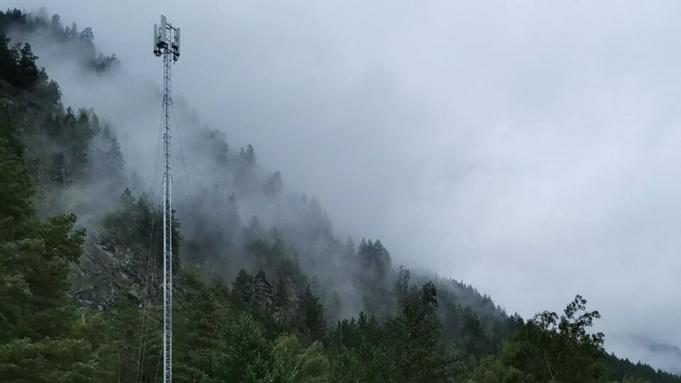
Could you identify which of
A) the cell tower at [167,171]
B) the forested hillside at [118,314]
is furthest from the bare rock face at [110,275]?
the cell tower at [167,171]

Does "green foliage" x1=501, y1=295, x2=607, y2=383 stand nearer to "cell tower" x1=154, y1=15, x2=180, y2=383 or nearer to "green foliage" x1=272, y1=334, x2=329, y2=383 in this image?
"green foliage" x1=272, y1=334, x2=329, y2=383

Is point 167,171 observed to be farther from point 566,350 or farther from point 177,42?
point 566,350

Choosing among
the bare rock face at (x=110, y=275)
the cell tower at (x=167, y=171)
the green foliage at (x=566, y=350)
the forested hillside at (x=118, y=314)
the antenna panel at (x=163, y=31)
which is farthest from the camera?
the bare rock face at (x=110, y=275)

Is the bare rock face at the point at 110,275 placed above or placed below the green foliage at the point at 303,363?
above

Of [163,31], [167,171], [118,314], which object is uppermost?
[163,31]

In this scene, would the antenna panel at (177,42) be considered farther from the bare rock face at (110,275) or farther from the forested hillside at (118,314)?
the bare rock face at (110,275)

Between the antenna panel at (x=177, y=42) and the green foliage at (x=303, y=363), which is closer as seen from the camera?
the antenna panel at (x=177, y=42)

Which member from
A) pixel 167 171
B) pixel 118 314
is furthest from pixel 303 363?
pixel 167 171

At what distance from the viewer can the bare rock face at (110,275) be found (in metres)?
94.4

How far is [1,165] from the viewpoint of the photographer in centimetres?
2480

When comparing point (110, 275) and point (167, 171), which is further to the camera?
point (110, 275)

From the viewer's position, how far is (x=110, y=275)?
10762 cm

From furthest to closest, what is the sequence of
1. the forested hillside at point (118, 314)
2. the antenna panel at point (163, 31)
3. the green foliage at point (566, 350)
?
the green foliage at point (566, 350) < the antenna panel at point (163, 31) < the forested hillside at point (118, 314)

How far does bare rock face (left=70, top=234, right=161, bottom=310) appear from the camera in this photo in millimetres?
94438
